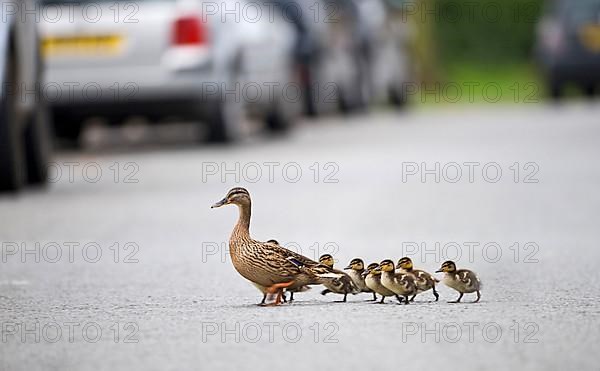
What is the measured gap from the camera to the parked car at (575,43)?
2464cm

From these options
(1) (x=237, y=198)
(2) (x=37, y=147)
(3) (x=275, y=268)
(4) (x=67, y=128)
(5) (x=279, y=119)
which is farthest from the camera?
(5) (x=279, y=119)

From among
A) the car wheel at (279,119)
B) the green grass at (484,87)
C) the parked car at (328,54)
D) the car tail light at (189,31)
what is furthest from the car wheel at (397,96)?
the car tail light at (189,31)

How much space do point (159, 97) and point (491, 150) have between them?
329 cm

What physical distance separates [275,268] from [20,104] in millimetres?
6004

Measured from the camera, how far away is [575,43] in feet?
81.6

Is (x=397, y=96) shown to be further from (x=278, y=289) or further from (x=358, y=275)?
(x=278, y=289)

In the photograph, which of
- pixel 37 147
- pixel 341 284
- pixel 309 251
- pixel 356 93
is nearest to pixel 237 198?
pixel 341 284

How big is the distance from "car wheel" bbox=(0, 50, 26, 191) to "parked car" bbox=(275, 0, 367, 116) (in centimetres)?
1012

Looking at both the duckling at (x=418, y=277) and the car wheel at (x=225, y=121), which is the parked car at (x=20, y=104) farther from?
the duckling at (x=418, y=277)

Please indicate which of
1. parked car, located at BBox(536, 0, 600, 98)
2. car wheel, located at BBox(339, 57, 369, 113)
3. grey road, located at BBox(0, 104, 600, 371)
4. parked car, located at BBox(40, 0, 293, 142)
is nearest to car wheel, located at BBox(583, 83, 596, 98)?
parked car, located at BBox(536, 0, 600, 98)

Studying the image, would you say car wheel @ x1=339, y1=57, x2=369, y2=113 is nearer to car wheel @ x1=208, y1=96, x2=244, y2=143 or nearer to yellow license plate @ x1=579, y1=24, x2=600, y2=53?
yellow license plate @ x1=579, y1=24, x2=600, y2=53

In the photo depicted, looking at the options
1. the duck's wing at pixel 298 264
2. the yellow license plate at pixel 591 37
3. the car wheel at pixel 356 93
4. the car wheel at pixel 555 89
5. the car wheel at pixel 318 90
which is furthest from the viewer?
the car wheel at pixel 555 89

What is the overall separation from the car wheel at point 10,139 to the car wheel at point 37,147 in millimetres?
604

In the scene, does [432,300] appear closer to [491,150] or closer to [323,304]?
[323,304]
